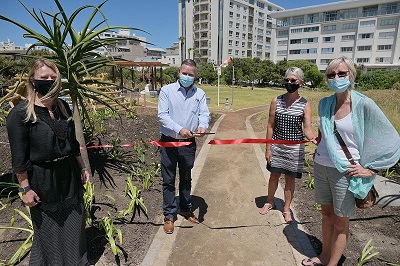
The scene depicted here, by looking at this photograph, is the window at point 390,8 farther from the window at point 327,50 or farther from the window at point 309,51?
the window at point 309,51

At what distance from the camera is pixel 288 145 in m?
3.47

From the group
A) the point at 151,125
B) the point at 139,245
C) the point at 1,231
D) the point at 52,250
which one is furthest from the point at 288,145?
the point at 151,125

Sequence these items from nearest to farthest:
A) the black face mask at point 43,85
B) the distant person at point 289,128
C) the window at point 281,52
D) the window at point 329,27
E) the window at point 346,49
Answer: the black face mask at point 43,85 < the distant person at point 289,128 < the window at point 346,49 < the window at point 329,27 < the window at point 281,52

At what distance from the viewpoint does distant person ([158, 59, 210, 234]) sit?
10.5 feet

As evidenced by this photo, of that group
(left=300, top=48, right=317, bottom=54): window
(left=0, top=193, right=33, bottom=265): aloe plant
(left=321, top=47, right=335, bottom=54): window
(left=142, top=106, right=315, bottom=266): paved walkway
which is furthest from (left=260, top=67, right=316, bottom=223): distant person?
(left=300, top=48, right=317, bottom=54): window

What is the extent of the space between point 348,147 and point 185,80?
189 centimetres

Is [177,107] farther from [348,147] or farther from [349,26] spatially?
[349,26]

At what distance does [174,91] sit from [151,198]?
74.0 inches

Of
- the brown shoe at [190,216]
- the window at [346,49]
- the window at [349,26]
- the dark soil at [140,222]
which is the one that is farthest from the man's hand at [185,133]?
the window at [349,26]

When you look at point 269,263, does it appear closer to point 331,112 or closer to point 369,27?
point 331,112

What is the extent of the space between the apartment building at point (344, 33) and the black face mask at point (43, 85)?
57.1 m

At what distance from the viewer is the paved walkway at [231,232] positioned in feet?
9.64

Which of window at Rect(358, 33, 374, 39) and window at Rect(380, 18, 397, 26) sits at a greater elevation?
window at Rect(380, 18, 397, 26)

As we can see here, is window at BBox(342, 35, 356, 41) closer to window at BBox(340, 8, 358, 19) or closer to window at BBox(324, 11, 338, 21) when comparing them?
window at BBox(340, 8, 358, 19)
